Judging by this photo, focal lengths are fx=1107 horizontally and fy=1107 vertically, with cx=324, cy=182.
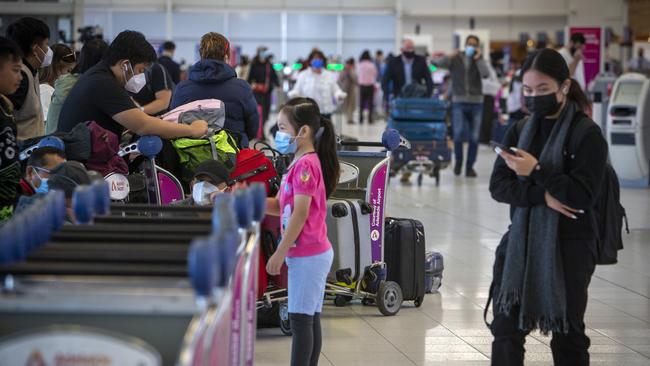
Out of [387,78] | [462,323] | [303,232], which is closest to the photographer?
[303,232]

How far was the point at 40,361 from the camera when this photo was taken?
226 centimetres

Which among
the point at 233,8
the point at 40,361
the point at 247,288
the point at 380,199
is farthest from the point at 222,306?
the point at 233,8

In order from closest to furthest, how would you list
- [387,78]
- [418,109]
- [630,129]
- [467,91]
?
1. [630,129]
2. [418,109]
3. [467,91]
4. [387,78]

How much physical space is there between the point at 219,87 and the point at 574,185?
3191 millimetres

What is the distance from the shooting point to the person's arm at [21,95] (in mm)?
5617

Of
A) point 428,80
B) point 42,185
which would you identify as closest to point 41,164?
point 42,185

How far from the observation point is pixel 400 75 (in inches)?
633

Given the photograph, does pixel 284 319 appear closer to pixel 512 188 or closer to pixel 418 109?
pixel 512 188

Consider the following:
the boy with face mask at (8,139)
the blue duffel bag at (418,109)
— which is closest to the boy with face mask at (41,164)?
the boy with face mask at (8,139)

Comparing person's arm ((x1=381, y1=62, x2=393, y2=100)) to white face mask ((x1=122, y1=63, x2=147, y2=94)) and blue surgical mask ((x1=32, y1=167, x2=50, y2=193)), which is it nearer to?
white face mask ((x1=122, y1=63, x2=147, y2=94))

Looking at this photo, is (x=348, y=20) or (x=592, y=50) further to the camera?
(x=348, y=20)

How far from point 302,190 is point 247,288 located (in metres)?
1.19

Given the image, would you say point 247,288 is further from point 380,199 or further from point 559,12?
point 559,12

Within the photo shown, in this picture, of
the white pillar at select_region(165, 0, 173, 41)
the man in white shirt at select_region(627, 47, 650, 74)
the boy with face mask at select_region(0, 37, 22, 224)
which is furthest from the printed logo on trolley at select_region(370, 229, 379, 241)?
the white pillar at select_region(165, 0, 173, 41)
